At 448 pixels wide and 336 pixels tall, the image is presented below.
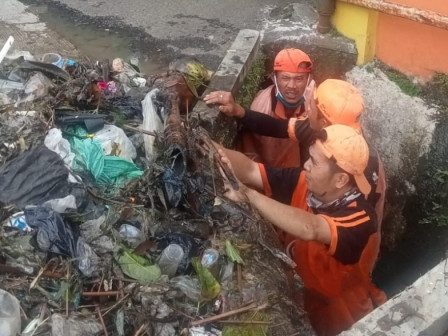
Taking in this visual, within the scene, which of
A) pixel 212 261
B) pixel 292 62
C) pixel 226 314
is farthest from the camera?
pixel 292 62

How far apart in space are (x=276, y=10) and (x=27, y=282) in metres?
4.44

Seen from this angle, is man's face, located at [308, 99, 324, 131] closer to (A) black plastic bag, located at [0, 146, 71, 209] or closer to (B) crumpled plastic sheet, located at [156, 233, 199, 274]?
(B) crumpled plastic sheet, located at [156, 233, 199, 274]

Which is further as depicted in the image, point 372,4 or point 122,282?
point 372,4

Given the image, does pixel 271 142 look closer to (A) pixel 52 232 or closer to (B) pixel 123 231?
(B) pixel 123 231

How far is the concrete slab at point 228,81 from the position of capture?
4.47 m

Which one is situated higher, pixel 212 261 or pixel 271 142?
pixel 212 261

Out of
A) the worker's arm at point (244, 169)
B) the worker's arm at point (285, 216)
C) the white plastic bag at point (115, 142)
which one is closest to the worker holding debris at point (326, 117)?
the worker's arm at point (244, 169)

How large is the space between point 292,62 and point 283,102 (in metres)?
0.36

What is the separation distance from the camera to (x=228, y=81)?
4988 millimetres

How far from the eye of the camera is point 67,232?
133 inches

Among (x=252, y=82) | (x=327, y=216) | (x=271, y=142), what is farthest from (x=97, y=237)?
(x=252, y=82)

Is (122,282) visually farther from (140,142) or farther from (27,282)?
(140,142)

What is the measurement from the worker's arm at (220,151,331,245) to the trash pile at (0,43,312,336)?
0.09m

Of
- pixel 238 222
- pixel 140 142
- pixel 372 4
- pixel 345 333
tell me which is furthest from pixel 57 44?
pixel 345 333
